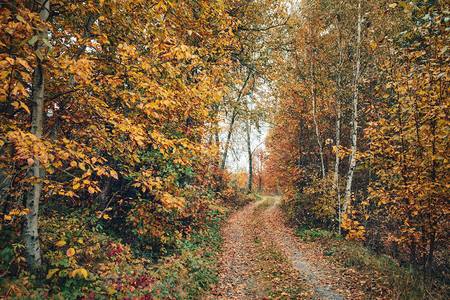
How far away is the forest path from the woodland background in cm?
85

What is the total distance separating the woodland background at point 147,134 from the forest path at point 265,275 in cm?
85

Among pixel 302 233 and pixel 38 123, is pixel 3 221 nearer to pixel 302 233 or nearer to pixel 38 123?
pixel 38 123

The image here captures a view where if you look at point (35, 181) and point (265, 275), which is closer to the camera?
point (35, 181)

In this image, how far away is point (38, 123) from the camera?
328 centimetres

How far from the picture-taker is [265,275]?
24.5 ft

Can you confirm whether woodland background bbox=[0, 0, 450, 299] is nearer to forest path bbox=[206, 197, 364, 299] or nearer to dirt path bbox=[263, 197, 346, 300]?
forest path bbox=[206, 197, 364, 299]

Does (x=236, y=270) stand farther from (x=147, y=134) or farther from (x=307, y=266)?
(x=147, y=134)

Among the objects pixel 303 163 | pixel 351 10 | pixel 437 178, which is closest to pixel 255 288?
pixel 437 178

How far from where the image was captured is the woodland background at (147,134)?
328 cm

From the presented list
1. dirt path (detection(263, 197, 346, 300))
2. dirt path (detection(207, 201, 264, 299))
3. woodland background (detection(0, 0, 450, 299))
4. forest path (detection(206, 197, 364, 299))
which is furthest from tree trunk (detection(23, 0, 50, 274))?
dirt path (detection(263, 197, 346, 300))

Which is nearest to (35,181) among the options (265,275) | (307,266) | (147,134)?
(147,134)

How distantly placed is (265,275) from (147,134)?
22.2 ft

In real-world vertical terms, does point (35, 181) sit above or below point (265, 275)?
above

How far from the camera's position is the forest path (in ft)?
20.5
